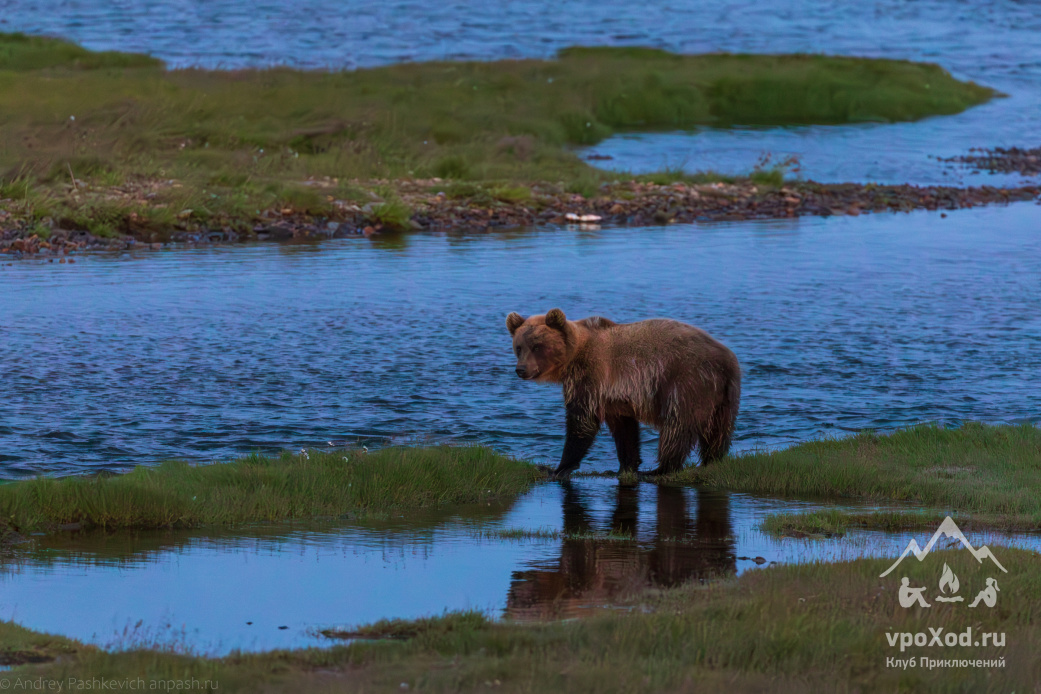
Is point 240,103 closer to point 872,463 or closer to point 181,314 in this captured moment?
point 181,314

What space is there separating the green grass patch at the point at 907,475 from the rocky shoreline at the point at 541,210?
14.6 meters

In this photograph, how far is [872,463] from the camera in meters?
10.4

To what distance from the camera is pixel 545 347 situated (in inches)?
406

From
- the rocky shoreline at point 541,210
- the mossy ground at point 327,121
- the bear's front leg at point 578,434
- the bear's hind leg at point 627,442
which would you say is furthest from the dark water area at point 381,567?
the mossy ground at point 327,121

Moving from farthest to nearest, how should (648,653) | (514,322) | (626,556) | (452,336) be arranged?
1. (452,336)
2. (514,322)
3. (626,556)
4. (648,653)

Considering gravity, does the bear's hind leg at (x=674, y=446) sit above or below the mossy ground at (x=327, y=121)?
below

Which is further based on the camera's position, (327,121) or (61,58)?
(61,58)

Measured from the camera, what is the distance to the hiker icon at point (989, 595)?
684 centimetres

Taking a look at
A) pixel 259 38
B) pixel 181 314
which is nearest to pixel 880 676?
pixel 181 314

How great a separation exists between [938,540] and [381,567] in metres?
3.55

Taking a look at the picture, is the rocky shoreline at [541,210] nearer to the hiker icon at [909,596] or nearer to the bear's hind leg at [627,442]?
the bear's hind leg at [627,442]

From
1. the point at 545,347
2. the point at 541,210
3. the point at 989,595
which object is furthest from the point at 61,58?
the point at 989,595

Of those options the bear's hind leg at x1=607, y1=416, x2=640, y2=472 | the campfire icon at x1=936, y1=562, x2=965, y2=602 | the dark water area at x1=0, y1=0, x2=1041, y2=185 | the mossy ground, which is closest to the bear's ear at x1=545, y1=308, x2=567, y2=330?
the bear's hind leg at x1=607, y1=416, x2=640, y2=472

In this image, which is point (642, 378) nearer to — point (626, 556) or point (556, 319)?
point (556, 319)
